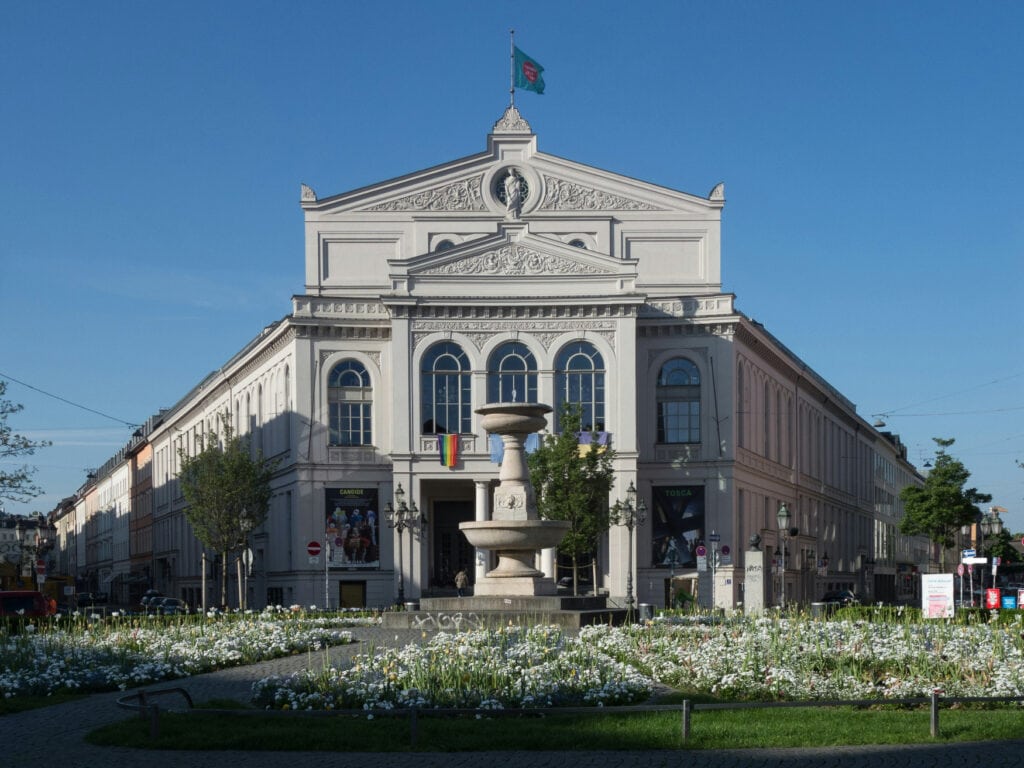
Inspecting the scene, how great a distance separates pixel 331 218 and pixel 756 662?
184 feet

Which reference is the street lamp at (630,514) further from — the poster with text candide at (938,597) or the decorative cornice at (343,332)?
the poster with text candide at (938,597)

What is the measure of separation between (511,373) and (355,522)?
9.79 meters

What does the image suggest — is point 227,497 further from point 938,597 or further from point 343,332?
point 938,597

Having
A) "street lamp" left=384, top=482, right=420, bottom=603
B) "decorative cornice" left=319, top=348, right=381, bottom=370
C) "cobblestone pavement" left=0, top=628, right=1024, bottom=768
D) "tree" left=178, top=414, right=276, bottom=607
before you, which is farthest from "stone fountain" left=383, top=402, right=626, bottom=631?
"decorative cornice" left=319, top=348, right=381, bottom=370

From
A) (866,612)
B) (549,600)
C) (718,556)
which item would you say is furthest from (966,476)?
(549,600)

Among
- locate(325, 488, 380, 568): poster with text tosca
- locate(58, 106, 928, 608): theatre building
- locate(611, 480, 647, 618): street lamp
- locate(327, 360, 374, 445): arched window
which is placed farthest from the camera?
locate(327, 360, 374, 445): arched window

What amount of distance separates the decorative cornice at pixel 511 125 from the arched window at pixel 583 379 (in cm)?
1277

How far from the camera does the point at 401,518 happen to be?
6694cm

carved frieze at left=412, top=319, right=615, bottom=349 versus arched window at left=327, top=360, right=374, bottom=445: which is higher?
carved frieze at left=412, top=319, right=615, bottom=349

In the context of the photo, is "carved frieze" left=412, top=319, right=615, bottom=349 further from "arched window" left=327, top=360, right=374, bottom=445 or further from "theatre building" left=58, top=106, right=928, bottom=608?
"arched window" left=327, top=360, right=374, bottom=445

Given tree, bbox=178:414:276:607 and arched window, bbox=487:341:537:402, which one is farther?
tree, bbox=178:414:276:607

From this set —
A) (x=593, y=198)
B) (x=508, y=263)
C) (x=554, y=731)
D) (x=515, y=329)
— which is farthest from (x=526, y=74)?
(x=554, y=731)

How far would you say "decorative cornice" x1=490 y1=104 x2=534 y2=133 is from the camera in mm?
76000

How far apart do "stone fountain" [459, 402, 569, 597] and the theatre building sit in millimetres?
27507
